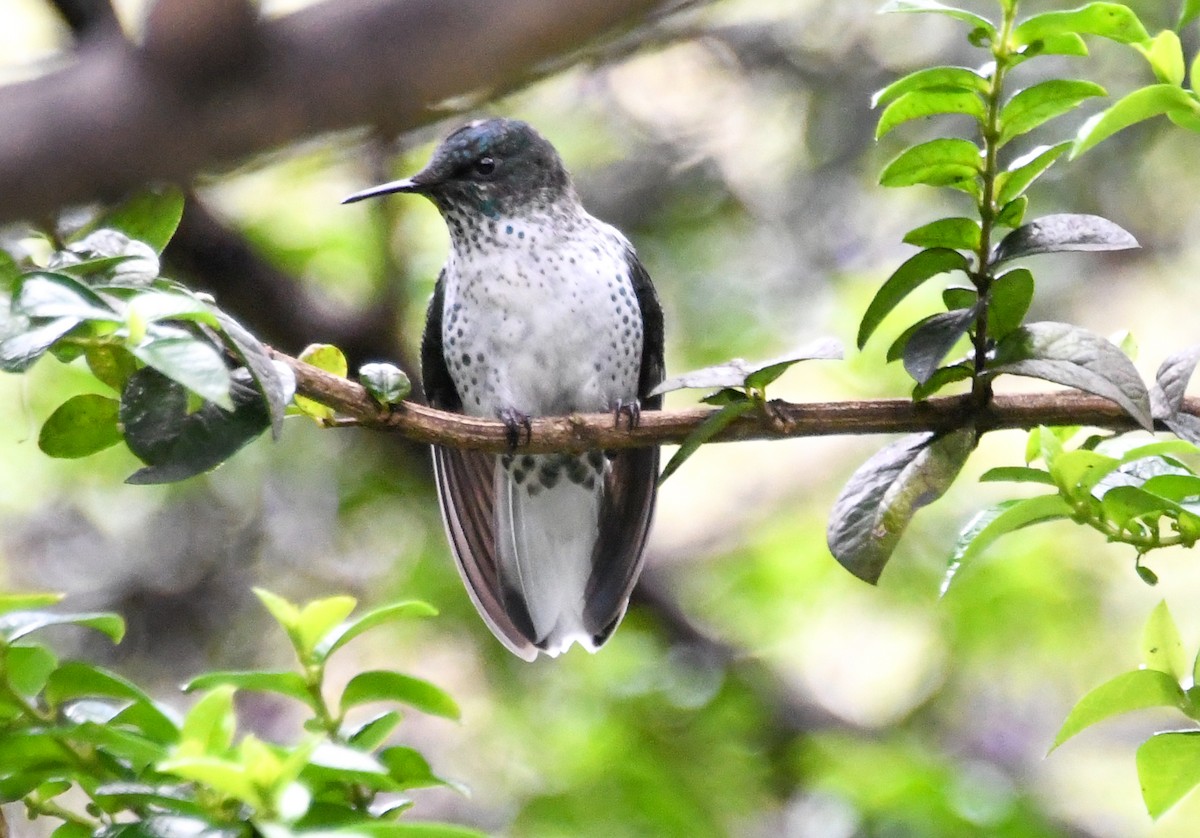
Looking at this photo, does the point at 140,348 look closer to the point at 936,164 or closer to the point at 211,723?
the point at 211,723

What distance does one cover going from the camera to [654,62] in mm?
5336

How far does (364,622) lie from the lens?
→ 120cm

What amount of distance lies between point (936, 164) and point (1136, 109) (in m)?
0.22

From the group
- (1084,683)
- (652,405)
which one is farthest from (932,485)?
(1084,683)

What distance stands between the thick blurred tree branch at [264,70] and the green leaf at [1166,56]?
1.80 m

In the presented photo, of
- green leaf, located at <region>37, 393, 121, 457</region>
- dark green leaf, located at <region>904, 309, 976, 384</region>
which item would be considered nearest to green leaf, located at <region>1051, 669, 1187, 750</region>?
dark green leaf, located at <region>904, 309, 976, 384</region>

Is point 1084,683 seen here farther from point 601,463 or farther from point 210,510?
point 210,510

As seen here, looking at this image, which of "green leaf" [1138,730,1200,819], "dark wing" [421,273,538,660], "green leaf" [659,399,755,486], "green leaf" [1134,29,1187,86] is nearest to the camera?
"green leaf" [1138,730,1200,819]

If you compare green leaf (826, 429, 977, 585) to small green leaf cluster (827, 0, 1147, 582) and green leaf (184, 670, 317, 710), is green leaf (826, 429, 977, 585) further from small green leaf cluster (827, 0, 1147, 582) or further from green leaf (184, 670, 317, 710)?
green leaf (184, 670, 317, 710)

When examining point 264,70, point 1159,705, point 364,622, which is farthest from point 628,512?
point 364,622

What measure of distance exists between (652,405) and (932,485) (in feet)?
6.12

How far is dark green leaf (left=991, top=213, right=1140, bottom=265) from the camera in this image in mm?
1525

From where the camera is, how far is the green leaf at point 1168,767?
4.17 feet

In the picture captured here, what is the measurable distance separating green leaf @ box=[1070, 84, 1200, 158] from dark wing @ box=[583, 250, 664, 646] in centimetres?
190
